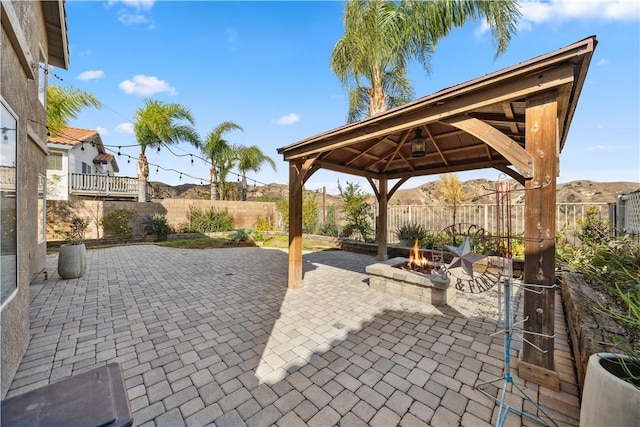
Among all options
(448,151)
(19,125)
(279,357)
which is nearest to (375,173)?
(448,151)

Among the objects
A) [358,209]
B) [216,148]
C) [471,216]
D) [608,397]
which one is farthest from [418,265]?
[216,148]

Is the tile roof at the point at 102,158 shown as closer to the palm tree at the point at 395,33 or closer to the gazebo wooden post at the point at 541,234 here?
the palm tree at the point at 395,33

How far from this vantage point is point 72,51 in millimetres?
7387

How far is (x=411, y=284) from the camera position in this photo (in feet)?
14.8

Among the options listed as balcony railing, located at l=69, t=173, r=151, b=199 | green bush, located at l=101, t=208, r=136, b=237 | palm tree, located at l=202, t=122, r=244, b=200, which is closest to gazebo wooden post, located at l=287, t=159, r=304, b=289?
green bush, located at l=101, t=208, r=136, b=237

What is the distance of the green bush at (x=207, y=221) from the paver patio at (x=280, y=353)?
27.5 ft

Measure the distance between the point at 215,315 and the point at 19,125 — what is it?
10.9 ft

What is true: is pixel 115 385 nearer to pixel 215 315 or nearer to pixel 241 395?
pixel 241 395

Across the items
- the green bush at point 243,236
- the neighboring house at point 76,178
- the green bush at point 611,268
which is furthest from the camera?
the neighboring house at point 76,178

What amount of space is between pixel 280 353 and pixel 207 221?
12.4m

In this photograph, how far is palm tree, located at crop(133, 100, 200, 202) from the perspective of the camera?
12258 mm

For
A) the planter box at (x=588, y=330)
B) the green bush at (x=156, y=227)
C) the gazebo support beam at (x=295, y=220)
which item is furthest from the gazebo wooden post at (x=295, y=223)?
the green bush at (x=156, y=227)

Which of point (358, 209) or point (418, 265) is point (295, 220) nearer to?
point (418, 265)

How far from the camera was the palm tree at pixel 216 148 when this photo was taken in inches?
613
